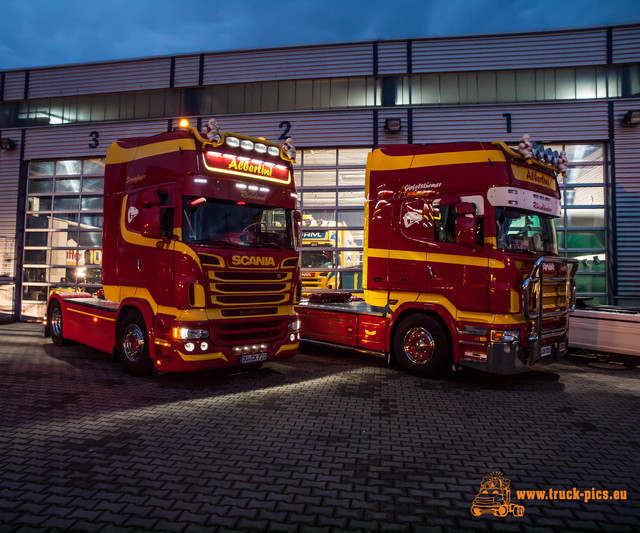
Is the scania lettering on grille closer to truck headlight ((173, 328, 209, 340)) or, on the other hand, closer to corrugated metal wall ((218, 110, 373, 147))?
truck headlight ((173, 328, 209, 340))

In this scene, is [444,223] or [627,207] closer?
Result: [444,223]

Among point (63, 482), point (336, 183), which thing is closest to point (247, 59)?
point (336, 183)

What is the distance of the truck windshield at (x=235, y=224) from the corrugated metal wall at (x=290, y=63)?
8112 millimetres

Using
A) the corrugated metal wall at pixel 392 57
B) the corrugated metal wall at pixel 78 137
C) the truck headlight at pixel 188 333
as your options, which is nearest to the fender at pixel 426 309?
the truck headlight at pixel 188 333

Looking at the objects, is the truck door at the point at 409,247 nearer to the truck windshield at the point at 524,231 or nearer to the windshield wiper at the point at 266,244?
the truck windshield at the point at 524,231

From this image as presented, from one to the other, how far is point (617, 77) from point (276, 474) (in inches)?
566

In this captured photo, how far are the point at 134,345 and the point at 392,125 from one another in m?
9.58

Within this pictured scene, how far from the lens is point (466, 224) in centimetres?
619

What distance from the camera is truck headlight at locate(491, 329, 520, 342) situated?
19.4 ft

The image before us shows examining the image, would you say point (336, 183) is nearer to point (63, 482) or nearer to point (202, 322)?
point (202, 322)

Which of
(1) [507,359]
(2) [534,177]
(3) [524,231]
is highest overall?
(2) [534,177]

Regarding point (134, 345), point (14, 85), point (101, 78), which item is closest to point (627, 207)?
point (134, 345)

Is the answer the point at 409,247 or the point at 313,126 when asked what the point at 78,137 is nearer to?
the point at 313,126

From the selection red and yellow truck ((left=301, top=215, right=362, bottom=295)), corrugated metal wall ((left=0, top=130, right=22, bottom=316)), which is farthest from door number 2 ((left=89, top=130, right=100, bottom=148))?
red and yellow truck ((left=301, top=215, right=362, bottom=295))
